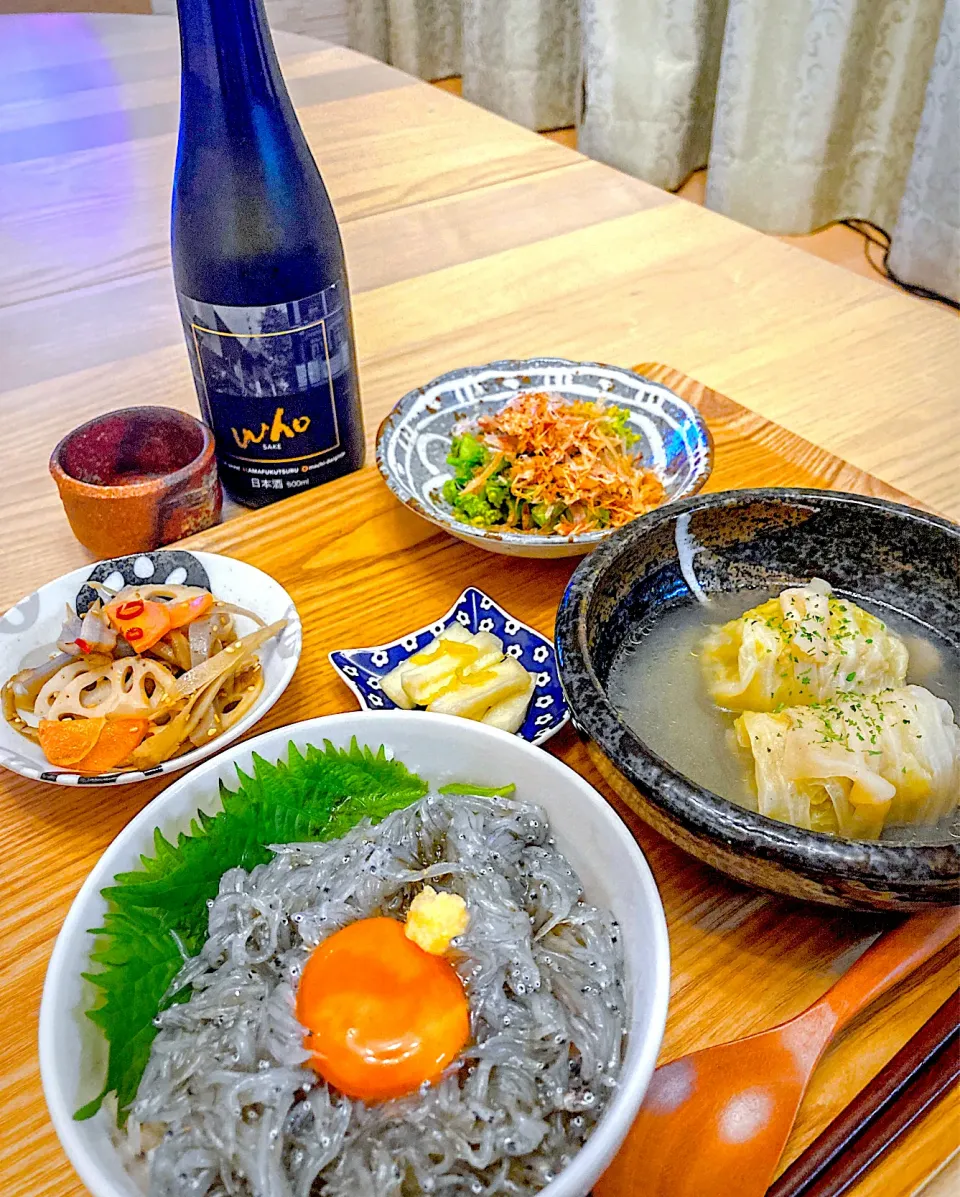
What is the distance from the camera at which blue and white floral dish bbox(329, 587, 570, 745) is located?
957mm

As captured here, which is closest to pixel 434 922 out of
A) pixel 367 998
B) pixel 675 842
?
pixel 367 998

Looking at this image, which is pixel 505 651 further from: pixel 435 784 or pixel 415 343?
pixel 415 343

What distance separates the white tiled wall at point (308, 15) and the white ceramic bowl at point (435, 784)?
3.95 m

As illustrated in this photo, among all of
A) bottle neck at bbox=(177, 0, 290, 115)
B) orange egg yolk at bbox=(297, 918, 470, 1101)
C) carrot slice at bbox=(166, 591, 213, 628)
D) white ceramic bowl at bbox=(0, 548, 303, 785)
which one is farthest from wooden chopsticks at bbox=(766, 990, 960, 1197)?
bottle neck at bbox=(177, 0, 290, 115)

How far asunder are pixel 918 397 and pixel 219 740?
1.20 m

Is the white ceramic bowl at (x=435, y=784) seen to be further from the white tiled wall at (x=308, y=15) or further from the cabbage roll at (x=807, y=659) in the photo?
the white tiled wall at (x=308, y=15)

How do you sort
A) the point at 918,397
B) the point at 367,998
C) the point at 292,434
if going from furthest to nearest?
the point at 918,397
the point at 292,434
the point at 367,998

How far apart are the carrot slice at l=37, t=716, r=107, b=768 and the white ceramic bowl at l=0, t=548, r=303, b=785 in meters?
0.01

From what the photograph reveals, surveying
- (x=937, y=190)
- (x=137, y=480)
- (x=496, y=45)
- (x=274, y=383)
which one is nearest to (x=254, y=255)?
(x=274, y=383)

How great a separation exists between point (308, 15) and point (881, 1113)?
174 inches

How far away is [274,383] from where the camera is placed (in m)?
1.16

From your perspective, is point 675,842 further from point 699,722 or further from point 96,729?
point 96,729

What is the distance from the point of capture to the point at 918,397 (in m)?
1.51

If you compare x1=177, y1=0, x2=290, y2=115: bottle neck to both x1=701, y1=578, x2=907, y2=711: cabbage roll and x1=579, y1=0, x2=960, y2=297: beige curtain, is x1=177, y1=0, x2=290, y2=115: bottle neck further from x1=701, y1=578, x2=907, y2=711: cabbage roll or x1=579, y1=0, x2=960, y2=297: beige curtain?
x1=579, y1=0, x2=960, y2=297: beige curtain
